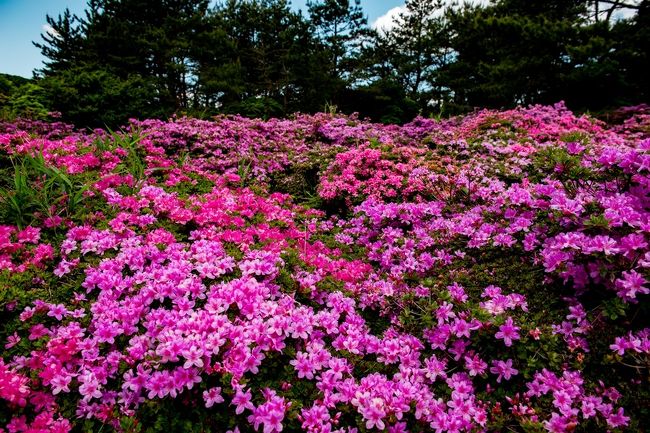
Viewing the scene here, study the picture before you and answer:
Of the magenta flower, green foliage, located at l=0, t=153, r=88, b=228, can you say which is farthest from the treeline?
the magenta flower

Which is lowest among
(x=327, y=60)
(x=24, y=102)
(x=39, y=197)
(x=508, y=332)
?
(x=508, y=332)

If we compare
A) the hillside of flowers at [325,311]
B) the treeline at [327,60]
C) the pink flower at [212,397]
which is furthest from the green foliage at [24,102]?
the pink flower at [212,397]

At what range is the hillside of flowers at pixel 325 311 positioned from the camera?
2035mm

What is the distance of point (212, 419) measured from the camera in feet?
6.57

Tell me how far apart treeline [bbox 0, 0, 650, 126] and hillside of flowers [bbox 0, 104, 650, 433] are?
9766mm

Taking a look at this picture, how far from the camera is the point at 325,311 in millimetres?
2777

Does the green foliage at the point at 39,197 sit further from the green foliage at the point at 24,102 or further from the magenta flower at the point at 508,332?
the green foliage at the point at 24,102

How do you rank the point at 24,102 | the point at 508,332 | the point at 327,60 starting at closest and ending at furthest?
the point at 508,332 → the point at 24,102 → the point at 327,60

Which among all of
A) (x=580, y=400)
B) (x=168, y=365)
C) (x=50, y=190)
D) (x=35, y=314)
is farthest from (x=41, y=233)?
(x=580, y=400)

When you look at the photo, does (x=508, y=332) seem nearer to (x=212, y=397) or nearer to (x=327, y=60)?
(x=212, y=397)

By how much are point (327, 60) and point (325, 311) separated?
86.0 feet

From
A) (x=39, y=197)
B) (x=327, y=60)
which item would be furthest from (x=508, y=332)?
(x=327, y=60)

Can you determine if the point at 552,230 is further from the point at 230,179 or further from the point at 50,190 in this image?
the point at 50,190

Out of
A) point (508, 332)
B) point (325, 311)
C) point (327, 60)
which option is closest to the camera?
point (508, 332)
